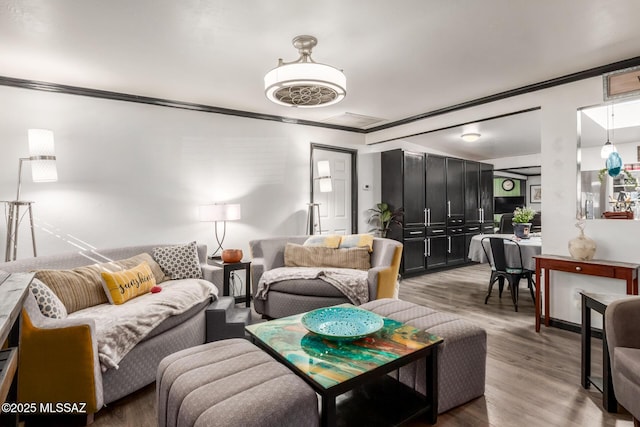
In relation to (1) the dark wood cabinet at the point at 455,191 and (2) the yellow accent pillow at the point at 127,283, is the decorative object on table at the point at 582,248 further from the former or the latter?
(2) the yellow accent pillow at the point at 127,283

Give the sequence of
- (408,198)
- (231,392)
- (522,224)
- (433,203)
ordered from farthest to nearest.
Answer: (433,203) → (408,198) → (522,224) → (231,392)

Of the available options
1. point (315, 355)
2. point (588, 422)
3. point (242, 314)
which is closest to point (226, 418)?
Result: point (315, 355)

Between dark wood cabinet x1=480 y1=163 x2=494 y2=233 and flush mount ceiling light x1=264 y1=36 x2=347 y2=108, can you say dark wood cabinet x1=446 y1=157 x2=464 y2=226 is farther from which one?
flush mount ceiling light x1=264 y1=36 x2=347 y2=108

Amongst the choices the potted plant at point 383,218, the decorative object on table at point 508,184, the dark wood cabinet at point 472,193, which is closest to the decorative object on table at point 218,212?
the potted plant at point 383,218

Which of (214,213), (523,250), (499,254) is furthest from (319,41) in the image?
(523,250)

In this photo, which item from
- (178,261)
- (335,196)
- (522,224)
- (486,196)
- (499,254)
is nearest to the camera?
(178,261)

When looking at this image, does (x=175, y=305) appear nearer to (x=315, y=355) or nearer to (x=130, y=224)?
(x=315, y=355)

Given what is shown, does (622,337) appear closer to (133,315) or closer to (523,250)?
(523,250)

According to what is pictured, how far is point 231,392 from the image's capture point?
1335 millimetres

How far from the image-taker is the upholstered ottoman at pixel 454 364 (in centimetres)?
189

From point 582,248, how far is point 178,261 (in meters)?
3.64

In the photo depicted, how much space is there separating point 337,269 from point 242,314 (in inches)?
45.6

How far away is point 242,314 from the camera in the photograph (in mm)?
2842

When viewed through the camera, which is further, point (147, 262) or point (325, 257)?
point (325, 257)
